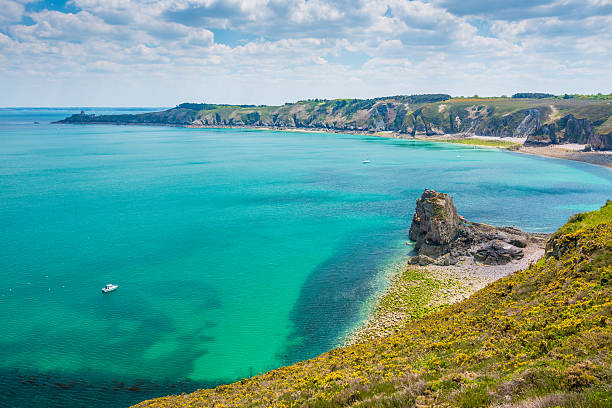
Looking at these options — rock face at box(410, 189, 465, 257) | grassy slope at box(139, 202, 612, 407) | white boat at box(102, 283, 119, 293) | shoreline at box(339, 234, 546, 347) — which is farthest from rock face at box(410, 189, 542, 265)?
white boat at box(102, 283, 119, 293)

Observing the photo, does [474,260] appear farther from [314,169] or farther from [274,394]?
[314,169]

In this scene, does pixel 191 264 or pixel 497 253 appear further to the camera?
pixel 191 264

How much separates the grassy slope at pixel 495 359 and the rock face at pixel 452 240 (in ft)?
73.8

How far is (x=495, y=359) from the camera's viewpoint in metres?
20.6

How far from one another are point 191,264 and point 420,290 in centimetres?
3396

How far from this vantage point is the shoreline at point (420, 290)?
131 ft

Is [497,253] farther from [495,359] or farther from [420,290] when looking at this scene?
[495,359]

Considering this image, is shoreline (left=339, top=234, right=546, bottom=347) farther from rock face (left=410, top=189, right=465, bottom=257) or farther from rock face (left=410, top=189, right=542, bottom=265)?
rock face (left=410, top=189, right=465, bottom=257)

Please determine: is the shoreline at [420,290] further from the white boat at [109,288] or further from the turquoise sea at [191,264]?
the white boat at [109,288]

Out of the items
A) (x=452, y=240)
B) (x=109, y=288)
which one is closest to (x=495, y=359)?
(x=452, y=240)

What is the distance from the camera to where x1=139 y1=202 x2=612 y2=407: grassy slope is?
52.3ft

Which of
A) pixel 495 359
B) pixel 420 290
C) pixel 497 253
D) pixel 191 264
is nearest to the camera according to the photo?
pixel 495 359

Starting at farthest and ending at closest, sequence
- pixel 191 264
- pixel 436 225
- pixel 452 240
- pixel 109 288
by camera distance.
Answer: pixel 452 240 → pixel 436 225 → pixel 191 264 → pixel 109 288

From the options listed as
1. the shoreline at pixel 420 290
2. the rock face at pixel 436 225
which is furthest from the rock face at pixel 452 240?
the shoreline at pixel 420 290
